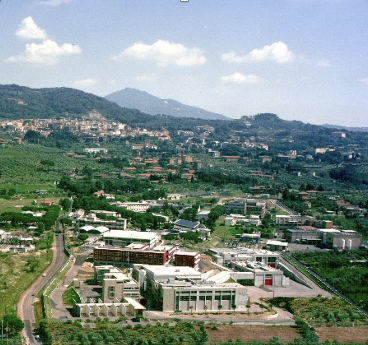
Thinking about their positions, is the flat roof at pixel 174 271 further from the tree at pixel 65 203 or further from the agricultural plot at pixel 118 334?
the tree at pixel 65 203

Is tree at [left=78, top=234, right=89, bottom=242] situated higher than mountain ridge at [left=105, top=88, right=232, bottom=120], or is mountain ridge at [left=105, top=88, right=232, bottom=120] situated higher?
mountain ridge at [left=105, top=88, right=232, bottom=120]

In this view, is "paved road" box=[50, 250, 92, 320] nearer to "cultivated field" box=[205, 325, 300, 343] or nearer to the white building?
the white building

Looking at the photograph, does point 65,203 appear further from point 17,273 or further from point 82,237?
point 17,273

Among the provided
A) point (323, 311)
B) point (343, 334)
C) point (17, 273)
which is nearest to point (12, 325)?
point (17, 273)

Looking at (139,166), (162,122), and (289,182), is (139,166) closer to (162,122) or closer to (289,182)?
(289,182)

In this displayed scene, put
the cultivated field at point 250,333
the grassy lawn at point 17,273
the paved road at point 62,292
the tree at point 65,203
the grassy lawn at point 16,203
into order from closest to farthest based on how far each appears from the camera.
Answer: the cultivated field at point 250,333
the paved road at point 62,292
the grassy lawn at point 17,273
the grassy lawn at point 16,203
the tree at point 65,203

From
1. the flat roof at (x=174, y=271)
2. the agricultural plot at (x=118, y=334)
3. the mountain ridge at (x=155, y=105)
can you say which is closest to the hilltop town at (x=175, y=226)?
the flat roof at (x=174, y=271)

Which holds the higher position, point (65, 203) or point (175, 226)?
point (65, 203)

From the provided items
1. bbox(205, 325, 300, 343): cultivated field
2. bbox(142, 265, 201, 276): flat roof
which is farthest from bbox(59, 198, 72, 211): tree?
bbox(205, 325, 300, 343): cultivated field

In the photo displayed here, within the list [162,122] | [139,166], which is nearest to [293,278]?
[139,166]
